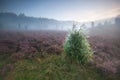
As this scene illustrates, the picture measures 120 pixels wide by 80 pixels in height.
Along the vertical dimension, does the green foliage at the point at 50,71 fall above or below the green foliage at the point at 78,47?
below

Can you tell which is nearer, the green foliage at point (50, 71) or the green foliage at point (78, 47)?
the green foliage at point (50, 71)

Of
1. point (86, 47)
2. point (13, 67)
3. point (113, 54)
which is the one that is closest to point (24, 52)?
point (13, 67)

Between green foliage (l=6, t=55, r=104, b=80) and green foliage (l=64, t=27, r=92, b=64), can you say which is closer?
green foliage (l=6, t=55, r=104, b=80)

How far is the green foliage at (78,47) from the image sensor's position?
17.1 metres

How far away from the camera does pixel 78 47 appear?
17.0 meters

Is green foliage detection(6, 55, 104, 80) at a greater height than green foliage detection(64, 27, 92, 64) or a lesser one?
lesser

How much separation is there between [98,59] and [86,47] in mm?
2896

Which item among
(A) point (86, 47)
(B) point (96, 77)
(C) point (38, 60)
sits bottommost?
(B) point (96, 77)

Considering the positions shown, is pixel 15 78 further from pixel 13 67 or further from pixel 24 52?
pixel 24 52

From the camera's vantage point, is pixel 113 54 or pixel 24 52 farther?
pixel 113 54

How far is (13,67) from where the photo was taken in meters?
15.7

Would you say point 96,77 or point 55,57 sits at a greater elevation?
point 55,57

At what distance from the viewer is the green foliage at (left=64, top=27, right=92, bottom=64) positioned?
17058 mm

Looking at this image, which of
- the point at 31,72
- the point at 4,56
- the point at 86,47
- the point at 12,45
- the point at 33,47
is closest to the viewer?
the point at 31,72
